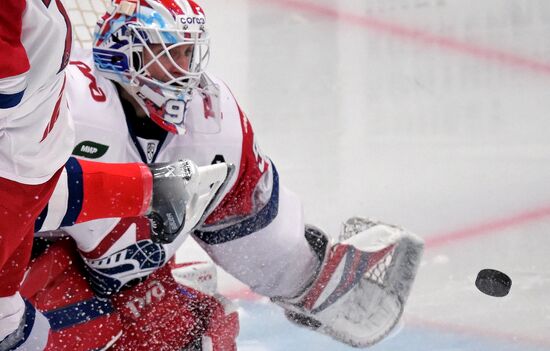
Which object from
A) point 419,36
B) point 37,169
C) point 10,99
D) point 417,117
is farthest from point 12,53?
point 419,36

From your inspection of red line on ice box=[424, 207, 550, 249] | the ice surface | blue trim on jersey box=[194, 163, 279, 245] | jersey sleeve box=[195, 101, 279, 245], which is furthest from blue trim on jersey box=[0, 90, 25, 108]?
red line on ice box=[424, 207, 550, 249]

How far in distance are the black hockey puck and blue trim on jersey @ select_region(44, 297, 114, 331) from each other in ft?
3.76

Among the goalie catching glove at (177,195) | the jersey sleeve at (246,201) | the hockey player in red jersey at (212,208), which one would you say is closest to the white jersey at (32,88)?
the goalie catching glove at (177,195)

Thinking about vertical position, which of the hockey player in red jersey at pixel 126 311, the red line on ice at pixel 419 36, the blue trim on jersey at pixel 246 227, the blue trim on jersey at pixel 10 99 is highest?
the blue trim on jersey at pixel 10 99

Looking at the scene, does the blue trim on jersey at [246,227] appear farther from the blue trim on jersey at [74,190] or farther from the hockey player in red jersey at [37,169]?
the blue trim on jersey at [74,190]

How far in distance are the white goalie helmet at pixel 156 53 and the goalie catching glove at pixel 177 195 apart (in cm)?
19

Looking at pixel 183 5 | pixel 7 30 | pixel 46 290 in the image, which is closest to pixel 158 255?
pixel 46 290

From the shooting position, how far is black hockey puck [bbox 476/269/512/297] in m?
2.98

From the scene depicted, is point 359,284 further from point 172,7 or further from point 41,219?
point 41,219

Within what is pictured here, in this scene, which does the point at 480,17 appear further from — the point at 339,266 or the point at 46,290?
the point at 46,290

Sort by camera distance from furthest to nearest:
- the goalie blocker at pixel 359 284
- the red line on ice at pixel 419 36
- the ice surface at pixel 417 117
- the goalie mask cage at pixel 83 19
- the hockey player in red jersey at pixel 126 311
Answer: the red line on ice at pixel 419 36 → the ice surface at pixel 417 117 → the goalie mask cage at pixel 83 19 → the goalie blocker at pixel 359 284 → the hockey player in red jersey at pixel 126 311

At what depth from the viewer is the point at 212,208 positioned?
104 inches

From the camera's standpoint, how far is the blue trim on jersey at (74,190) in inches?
81.4

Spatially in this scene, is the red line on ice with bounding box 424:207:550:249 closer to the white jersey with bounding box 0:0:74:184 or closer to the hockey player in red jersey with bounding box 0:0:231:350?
the hockey player in red jersey with bounding box 0:0:231:350
